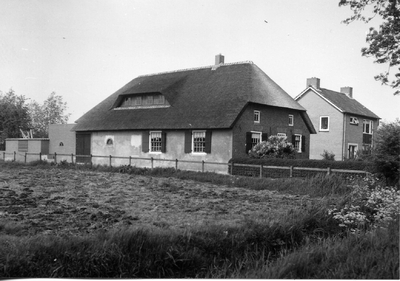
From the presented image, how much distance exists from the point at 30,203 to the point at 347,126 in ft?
77.6

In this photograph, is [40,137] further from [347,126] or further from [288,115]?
[347,126]

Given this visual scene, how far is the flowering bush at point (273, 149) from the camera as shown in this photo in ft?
55.6

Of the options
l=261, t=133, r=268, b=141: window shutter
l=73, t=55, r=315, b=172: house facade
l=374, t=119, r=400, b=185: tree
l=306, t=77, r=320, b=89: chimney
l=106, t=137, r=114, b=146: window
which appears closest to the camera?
l=374, t=119, r=400, b=185: tree

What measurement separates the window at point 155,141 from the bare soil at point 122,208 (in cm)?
1009

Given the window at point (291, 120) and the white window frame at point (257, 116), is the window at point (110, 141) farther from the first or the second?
the window at point (291, 120)

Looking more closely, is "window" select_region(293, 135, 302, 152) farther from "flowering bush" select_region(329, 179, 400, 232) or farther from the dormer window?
"flowering bush" select_region(329, 179, 400, 232)

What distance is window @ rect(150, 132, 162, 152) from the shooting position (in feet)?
66.9

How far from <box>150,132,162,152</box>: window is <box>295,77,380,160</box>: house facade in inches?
407

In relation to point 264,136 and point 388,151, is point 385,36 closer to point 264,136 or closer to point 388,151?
point 388,151

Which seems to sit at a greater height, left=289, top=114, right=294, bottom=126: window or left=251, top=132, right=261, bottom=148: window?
left=289, top=114, right=294, bottom=126: window

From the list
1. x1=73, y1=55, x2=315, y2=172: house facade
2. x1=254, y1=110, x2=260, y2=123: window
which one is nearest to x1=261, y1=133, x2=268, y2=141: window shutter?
x1=73, y1=55, x2=315, y2=172: house facade

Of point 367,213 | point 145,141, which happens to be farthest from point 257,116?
point 367,213

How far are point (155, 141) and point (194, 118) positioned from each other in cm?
302

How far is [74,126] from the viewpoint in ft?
79.5
